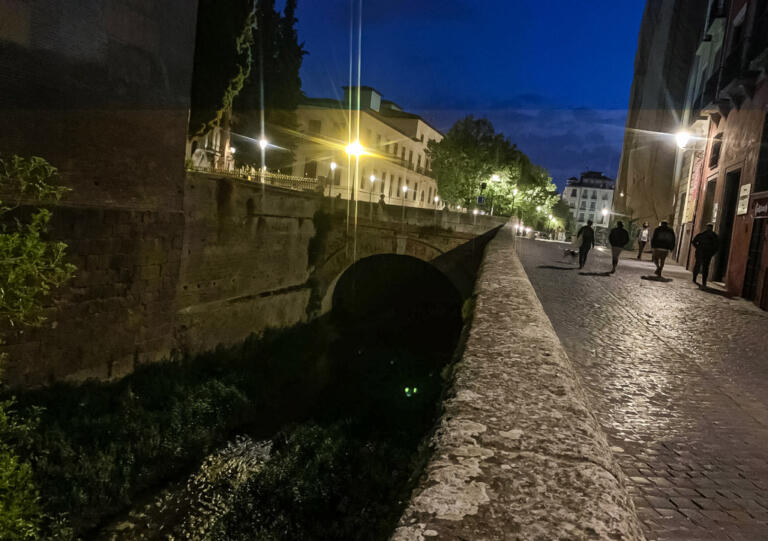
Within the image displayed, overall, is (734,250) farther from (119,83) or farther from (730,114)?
(119,83)

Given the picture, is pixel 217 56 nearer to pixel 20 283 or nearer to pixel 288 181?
pixel 288 181

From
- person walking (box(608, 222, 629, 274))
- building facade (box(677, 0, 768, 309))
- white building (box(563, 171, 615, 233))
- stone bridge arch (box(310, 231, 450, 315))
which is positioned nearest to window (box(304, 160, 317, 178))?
stone bridge arch (box(310, 231, 450, 315))

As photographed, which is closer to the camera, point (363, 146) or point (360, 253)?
point (360, 253)

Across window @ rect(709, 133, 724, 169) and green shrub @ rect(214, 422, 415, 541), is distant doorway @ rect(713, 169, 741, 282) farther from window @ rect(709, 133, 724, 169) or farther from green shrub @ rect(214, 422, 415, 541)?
green shrub @ rect(214, 422, 415, 541)

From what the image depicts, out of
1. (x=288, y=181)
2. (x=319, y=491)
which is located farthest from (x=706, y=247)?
(x=288, y=181)

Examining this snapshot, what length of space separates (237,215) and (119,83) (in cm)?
546

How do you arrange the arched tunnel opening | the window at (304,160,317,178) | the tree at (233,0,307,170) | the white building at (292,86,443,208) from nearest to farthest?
the arched tunnel opening < the tree at (233,0,307,170) < the window at (304,160,317,178) < the white building at (292,86,443,208)

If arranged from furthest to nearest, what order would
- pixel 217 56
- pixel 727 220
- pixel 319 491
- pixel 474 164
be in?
pixel 474 164, pixel 217 56, pixel 727 220, pixel 319 491

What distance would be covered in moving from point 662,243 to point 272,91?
75.5 feet

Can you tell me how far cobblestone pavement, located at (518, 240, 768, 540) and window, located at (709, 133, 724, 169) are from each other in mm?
9221

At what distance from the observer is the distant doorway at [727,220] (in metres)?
13.0

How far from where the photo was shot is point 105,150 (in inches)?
404

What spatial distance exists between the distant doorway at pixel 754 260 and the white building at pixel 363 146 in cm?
2592

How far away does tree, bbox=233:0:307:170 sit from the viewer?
2639 cm
